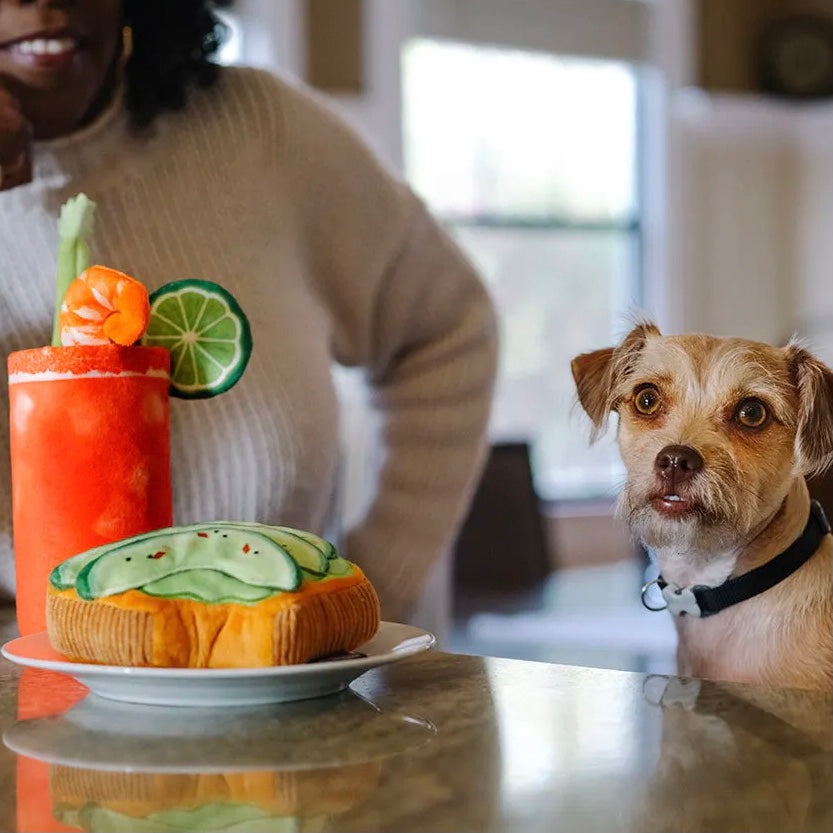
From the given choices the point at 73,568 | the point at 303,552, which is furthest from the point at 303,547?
the point at 73,568

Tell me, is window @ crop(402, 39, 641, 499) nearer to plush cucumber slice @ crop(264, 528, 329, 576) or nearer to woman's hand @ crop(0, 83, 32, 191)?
woman's hand @ crop(0, 83, 32, 191)

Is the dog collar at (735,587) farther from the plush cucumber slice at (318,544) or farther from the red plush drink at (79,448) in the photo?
the red plush drink at (79,448)

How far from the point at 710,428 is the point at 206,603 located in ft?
0.74

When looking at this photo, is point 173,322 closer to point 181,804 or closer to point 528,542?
point 181,804

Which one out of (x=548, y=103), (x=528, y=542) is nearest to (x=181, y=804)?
(x=528, y=542)

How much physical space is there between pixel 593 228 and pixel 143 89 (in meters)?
3.17

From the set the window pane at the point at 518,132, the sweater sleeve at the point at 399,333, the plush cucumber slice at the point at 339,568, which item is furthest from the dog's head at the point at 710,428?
the window pane at the point at 518,132

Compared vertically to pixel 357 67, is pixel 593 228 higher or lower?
lower

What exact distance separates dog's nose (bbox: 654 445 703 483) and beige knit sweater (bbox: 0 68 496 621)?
24.5 inches

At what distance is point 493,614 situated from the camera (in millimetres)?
2053

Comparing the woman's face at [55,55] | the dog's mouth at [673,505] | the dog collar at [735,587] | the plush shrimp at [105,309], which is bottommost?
the dog collar at [735,587]

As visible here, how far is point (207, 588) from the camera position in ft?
1.74

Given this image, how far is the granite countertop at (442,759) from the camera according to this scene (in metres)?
0.41

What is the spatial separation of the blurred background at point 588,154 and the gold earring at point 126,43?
2273mm
